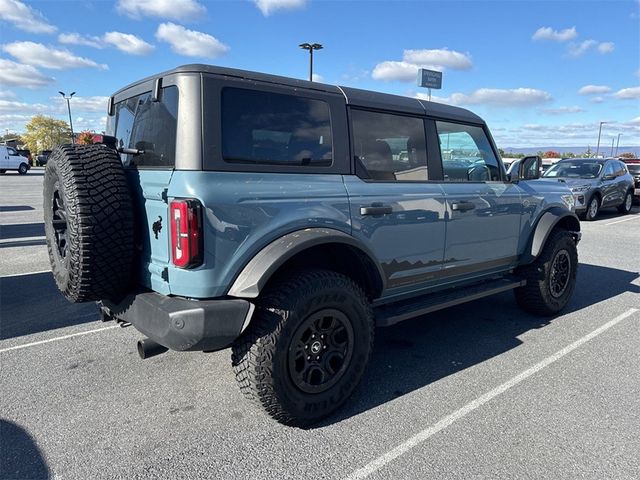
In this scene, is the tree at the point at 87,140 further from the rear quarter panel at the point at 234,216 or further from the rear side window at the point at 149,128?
the rear quarter panel at the point at 234,216

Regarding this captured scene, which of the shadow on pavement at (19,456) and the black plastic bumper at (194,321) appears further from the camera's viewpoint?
the black plastic bumper at (194,321)

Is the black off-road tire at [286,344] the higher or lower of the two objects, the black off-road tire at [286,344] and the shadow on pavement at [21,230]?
the higher

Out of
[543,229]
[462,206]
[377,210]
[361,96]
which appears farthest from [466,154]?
[377,210]

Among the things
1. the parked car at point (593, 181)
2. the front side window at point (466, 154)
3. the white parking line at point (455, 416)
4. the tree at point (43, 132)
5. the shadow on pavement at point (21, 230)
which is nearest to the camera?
the white parking line at point (455, 416)

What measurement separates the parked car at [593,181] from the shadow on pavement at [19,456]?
503 inches

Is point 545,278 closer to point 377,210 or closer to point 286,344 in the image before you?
point 377,210

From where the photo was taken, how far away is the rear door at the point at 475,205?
3.74 meters

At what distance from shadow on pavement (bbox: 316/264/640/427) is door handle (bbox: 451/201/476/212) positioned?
1.23 m

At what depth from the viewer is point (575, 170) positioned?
13.1 metres

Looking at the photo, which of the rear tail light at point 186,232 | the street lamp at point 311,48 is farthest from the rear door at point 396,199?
the street lamp at point 311,48

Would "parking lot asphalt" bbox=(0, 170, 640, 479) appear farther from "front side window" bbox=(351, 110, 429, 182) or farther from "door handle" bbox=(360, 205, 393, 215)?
"front side window" bbox=(351, 110, 429, 182)

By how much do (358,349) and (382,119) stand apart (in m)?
1.72

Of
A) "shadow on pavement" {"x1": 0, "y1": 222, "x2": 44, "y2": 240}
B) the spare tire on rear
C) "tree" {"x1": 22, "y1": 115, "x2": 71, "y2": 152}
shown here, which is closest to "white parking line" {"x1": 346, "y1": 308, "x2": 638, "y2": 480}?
the spare tire on rear

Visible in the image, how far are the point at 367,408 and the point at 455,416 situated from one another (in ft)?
1.85
